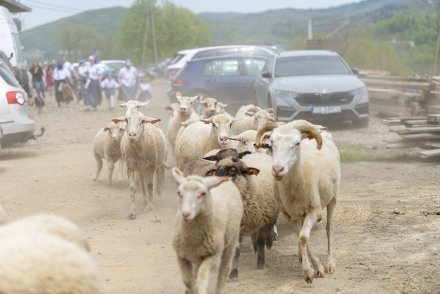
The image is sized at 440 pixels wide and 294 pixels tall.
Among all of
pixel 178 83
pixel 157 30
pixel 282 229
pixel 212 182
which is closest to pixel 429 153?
pixel 282 229

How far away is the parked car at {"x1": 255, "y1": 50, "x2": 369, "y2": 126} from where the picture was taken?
18766 millimetres

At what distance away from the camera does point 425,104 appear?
20.3 m

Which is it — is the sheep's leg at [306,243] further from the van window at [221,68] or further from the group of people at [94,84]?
the group of people at [94,84]

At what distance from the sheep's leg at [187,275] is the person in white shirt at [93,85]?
2428 cm

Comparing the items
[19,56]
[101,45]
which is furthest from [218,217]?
[101,45]

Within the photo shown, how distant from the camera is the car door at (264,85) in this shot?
19547mm

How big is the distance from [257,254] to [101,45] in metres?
131

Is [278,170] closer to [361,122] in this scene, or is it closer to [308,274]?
[308,274]

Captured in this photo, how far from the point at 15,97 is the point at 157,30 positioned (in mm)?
91607

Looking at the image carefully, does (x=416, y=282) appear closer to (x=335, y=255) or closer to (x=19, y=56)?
(x=335, y=255)

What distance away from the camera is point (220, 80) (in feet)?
74.1

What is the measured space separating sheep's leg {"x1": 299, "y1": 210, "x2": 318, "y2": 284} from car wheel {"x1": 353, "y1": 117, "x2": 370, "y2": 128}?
11.4 m

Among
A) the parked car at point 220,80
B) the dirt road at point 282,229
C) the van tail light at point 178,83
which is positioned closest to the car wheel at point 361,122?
the dirt road at point 282,229

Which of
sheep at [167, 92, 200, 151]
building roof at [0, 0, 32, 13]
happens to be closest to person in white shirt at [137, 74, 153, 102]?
building roof at [0, 0, 32, 13]
